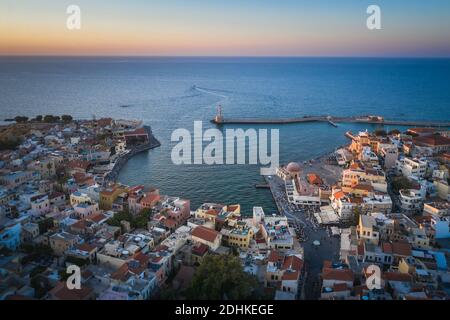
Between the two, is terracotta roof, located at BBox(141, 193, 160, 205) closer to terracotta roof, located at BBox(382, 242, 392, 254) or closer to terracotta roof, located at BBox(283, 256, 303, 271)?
terracotta roof, located at BBox(283, 256, 303, 271)

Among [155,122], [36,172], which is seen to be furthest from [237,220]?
[155,122]

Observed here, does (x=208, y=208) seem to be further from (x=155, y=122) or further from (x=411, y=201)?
(x=155, y=122)

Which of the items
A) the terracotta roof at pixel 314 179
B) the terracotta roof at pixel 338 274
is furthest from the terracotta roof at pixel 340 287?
the terracotta roof at pixel 314 179

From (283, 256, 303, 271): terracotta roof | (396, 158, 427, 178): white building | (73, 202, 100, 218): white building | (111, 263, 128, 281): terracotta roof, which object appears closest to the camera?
(111, 263, 128, 281): terracotta roof

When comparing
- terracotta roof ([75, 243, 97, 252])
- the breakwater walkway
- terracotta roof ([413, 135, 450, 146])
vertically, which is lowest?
terracotta roof ([75, 243, 97, 252])

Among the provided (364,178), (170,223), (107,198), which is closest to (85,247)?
(170,223)

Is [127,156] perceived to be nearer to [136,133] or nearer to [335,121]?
[136,133]

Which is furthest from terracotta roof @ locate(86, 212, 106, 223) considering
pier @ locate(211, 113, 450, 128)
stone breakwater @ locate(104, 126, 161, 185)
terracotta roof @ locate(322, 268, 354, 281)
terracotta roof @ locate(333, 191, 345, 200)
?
pier @ locate(211, 113, 450, 128)
